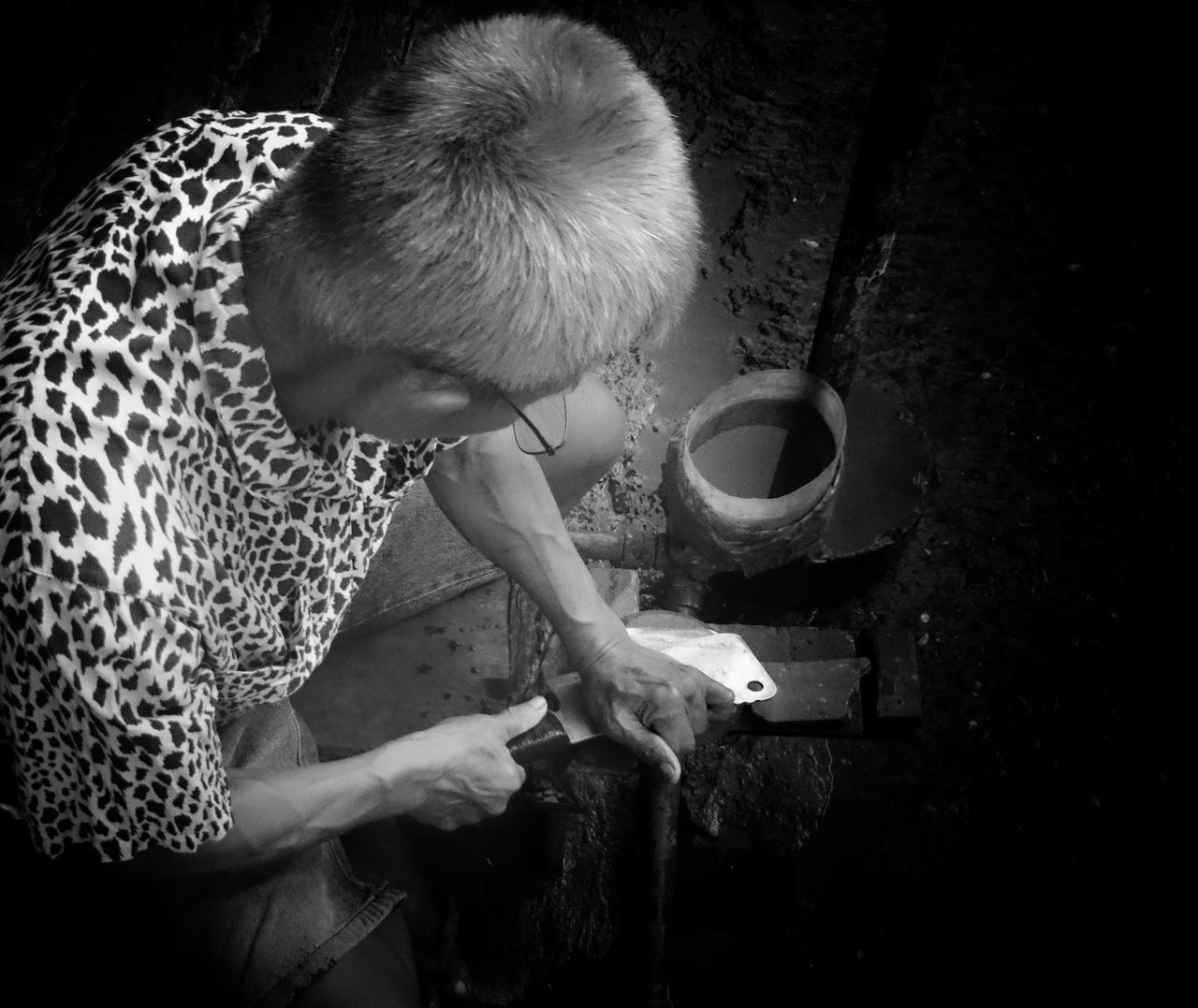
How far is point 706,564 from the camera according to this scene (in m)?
2.66

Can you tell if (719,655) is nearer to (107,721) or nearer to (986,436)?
(107,721)

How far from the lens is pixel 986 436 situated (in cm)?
347

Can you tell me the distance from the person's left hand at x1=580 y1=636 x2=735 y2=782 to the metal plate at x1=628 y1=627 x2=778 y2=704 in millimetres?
65

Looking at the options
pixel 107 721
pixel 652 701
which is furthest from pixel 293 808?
pixel 652 701

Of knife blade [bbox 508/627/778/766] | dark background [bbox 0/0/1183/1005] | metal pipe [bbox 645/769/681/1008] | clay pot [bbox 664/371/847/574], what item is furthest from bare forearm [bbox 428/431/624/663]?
dark background [bbox 0/0/1183/1005]

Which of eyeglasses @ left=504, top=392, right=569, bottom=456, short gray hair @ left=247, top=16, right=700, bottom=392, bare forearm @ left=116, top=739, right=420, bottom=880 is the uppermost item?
short gray hair @ left=247, top=16, right=700, bottom=392

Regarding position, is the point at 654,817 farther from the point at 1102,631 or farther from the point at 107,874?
the point at 1102,631

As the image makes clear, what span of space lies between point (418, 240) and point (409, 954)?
1.60m

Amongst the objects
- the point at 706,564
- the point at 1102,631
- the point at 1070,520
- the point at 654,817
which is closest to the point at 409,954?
the point at 654,817

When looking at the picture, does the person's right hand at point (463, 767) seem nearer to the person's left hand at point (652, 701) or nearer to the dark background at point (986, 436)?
the person's left hand at point (652, 701)

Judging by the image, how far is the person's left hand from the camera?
1837 millimetres

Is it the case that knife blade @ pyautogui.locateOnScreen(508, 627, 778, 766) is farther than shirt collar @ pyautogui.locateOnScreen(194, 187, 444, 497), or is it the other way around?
knife blade @ pyautogui.locateOnScreen(508, 627, 778, 766)

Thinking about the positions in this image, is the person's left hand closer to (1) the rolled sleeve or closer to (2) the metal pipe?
(2) the metal pipe

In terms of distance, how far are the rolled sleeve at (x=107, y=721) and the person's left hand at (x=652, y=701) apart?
2.62ft
